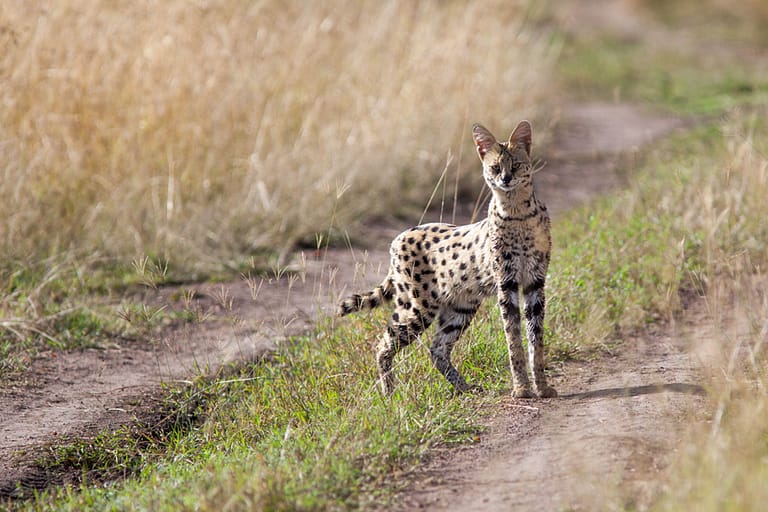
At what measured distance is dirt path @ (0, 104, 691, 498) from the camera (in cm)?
416

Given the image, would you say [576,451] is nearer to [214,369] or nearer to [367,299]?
[367,299]

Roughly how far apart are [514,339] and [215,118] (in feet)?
12.8

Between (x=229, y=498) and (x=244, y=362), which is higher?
(x=229, y=498)

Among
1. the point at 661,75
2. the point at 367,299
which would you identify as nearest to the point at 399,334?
the point at 367,299

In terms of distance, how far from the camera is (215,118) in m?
7.82

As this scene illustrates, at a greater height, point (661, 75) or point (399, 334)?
point (399, 334)

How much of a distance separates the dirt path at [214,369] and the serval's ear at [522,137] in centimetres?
84

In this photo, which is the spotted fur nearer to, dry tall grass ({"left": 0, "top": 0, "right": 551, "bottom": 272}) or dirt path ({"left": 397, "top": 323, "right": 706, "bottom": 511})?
dirt path ({"left": 397, "top": 323, "right": 706, "bottom": 511})

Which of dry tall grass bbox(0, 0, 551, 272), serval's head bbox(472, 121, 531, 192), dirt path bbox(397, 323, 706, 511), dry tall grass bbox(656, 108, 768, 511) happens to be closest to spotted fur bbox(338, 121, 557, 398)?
serval's head bbox(472, 121, 531, 192)

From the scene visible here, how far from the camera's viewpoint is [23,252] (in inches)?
267

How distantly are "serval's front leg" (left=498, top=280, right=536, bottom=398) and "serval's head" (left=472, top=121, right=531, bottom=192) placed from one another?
440mm

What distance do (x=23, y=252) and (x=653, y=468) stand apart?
4.50 meters

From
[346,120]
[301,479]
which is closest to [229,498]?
[301,479]

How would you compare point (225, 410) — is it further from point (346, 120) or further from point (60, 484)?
point (346, 120)
